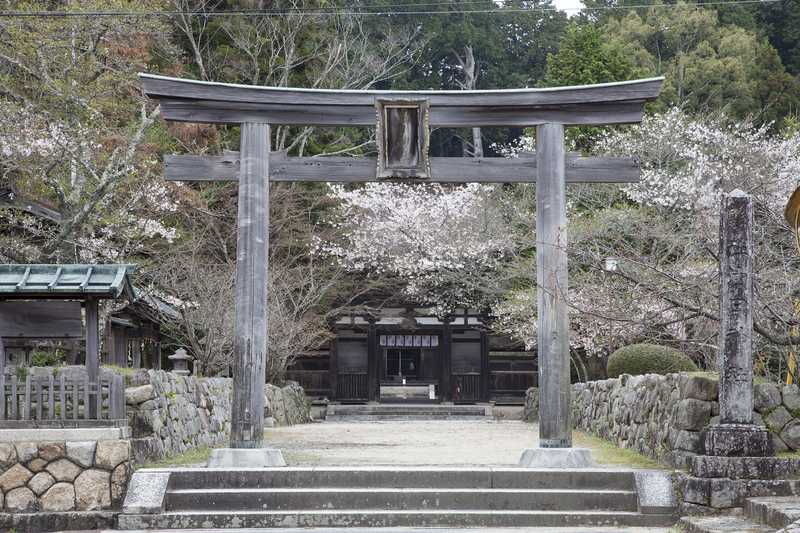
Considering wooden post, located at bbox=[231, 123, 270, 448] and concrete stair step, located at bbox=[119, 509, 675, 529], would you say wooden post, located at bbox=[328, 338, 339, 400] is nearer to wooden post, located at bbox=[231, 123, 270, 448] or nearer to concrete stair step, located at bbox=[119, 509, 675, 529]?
wooden post, located at bbox=[231, 123, 270, 448]

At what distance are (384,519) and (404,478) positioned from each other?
2.58 ft

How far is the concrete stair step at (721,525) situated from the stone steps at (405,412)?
2018 centimetres

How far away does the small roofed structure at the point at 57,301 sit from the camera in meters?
9.78

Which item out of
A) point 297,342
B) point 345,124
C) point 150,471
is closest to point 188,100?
point 345,124

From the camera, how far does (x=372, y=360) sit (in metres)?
31.9

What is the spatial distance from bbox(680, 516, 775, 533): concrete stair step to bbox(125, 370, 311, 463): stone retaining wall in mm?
6033

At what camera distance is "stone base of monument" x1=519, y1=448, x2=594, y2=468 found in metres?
10.7

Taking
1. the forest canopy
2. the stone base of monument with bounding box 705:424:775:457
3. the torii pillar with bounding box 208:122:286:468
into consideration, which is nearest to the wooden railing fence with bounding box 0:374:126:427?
the torii pillar with bounding box 208:122:286:468

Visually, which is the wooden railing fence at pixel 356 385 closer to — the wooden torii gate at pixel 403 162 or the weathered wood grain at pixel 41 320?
the wooden torii gate at pixel 403 162

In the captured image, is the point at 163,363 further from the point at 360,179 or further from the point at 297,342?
the point at 360,179

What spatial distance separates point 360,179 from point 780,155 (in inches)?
592

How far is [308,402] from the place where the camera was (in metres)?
30.2

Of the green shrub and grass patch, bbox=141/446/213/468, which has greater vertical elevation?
the green shrub

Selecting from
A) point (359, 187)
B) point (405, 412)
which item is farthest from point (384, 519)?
point (359, 187)
